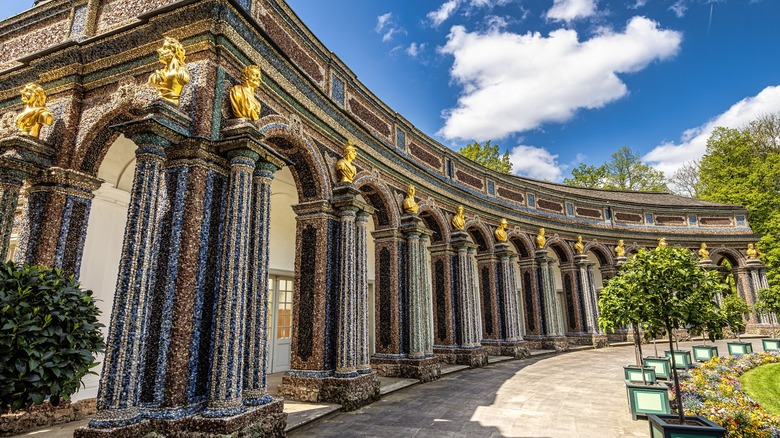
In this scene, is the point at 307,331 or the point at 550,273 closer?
the point at 307,331

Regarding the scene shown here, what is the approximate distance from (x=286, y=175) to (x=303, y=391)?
5.89 m

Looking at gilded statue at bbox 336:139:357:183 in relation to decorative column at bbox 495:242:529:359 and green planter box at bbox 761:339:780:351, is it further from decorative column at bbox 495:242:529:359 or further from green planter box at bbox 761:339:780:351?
green planter box at bbox 761:339:780:351

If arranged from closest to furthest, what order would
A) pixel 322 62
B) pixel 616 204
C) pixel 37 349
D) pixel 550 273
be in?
1. pixel 37 349
2. pixel 322 62
3. pixel 550 273
4. pixel 616 204

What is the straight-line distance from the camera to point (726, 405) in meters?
6.91

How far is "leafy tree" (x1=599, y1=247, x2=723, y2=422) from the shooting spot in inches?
255

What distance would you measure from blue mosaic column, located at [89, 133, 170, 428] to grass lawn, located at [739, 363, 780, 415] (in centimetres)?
1269

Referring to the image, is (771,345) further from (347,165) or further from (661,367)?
(347,165)

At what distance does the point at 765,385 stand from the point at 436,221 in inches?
425

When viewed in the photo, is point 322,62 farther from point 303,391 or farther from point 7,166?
point 303,391

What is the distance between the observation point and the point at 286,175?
11805 mm

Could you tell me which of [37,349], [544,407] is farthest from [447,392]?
[37,349]

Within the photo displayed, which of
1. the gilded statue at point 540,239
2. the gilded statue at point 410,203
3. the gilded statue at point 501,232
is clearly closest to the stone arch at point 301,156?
the gilded statue at point 410,203

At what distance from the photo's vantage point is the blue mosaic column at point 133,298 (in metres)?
5.15

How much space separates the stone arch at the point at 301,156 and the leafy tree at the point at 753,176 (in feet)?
105
